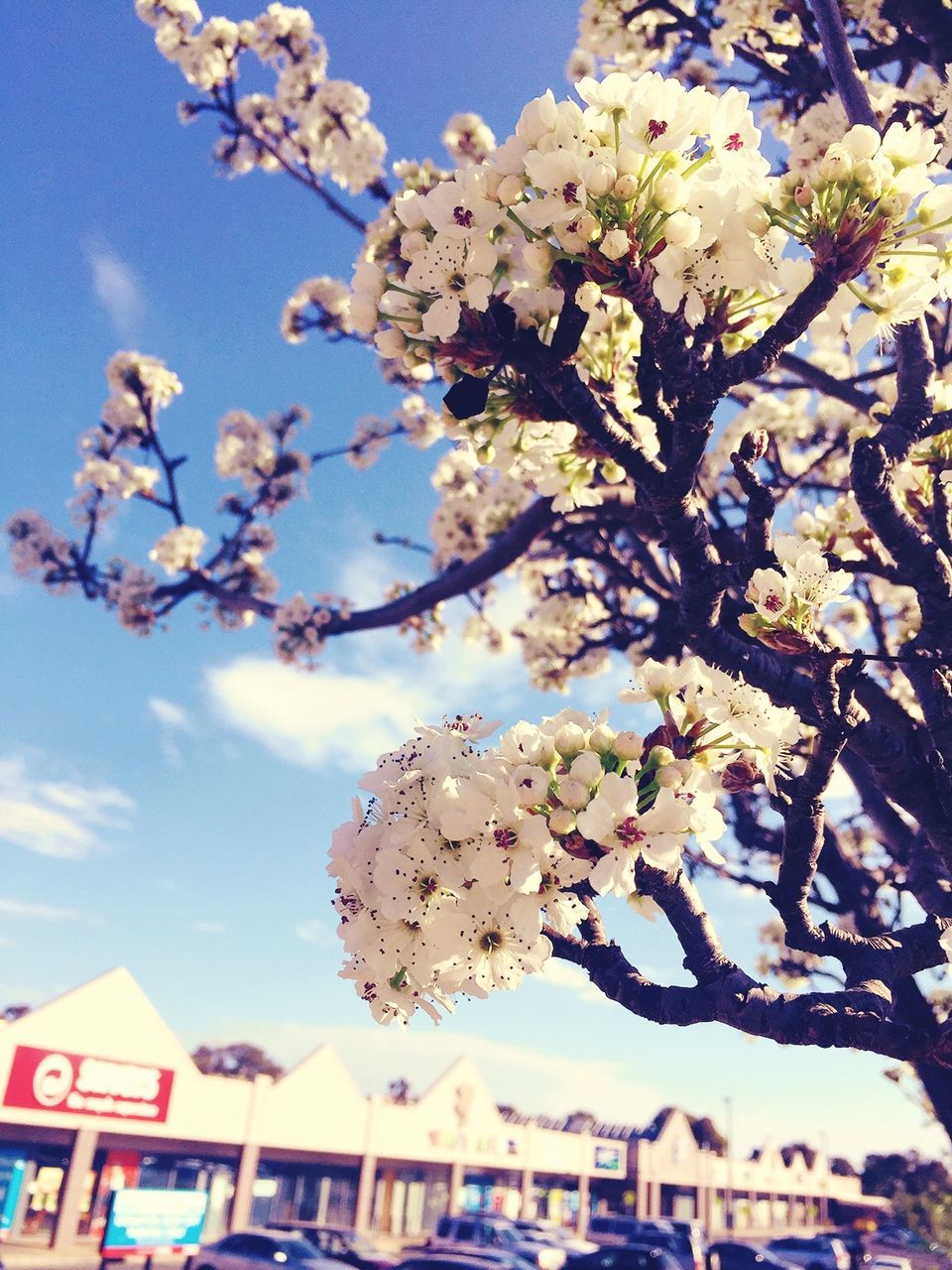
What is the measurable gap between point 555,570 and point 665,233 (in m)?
6.84

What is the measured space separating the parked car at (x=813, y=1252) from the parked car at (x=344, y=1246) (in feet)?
55.3

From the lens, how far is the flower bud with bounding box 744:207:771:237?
7.09 feet

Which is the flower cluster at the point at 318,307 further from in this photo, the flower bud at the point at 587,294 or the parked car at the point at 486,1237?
the parked car at the point at 486,1237

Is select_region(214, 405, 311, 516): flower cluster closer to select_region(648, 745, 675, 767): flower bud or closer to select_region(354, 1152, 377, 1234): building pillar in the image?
select_region(648, 745, 675, 767): flower bud

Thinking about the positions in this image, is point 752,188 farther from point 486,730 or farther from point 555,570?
point 555,570

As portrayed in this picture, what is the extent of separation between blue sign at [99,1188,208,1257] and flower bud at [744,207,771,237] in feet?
41.5

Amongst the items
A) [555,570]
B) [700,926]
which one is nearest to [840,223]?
[700,926]

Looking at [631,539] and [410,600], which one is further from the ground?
[631,539]

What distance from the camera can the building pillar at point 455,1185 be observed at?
102 ft

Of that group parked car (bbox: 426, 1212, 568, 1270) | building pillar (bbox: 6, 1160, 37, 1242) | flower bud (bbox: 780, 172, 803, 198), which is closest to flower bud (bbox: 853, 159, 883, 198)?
flower bud (bbox: 780, 172, 803, 198)

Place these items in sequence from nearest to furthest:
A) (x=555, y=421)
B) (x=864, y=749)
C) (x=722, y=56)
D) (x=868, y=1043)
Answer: (x=868, y=1043)
(x=864, y=749)
(x=555, y=421)
(x=722, y=56)

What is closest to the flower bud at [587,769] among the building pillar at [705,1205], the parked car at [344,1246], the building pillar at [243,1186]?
the parked car at [344,1246]

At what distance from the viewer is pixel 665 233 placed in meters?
2.13

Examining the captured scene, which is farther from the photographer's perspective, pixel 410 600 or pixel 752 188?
pixel 410 600
